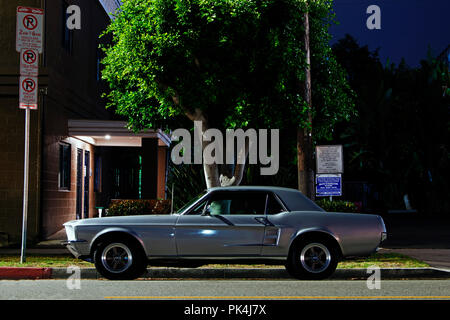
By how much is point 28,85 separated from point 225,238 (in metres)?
5.24

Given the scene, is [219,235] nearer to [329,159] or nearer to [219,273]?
[219,273]

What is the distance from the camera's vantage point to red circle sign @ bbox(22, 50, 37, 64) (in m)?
11.6

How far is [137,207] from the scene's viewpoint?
644 inches

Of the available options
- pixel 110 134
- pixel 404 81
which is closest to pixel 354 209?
pixel 110 134

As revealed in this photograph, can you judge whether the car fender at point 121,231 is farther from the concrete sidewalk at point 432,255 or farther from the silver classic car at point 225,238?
the concrete sidewalk at point 432,255

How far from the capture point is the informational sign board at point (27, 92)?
11.6 metres

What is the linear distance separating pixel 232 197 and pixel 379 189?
1309 inches

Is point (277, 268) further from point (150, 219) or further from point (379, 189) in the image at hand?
point (379, 189)

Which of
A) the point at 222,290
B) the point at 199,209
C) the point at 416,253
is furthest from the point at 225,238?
the point at 416,253

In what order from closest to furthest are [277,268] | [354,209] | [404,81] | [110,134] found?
[277,268] → [354,209] → [110,134] → [404,81]

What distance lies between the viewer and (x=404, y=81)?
42.0 m

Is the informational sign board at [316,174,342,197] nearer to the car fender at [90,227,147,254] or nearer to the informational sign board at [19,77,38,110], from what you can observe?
the car fender at [90,227,147,254]

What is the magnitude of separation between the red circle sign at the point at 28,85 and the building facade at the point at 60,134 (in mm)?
5258

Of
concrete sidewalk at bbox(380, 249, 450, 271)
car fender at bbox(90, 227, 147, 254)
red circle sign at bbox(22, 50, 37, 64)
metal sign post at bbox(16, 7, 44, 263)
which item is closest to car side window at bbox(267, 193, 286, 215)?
car fender at bbox(90, 227, 147, 254)
